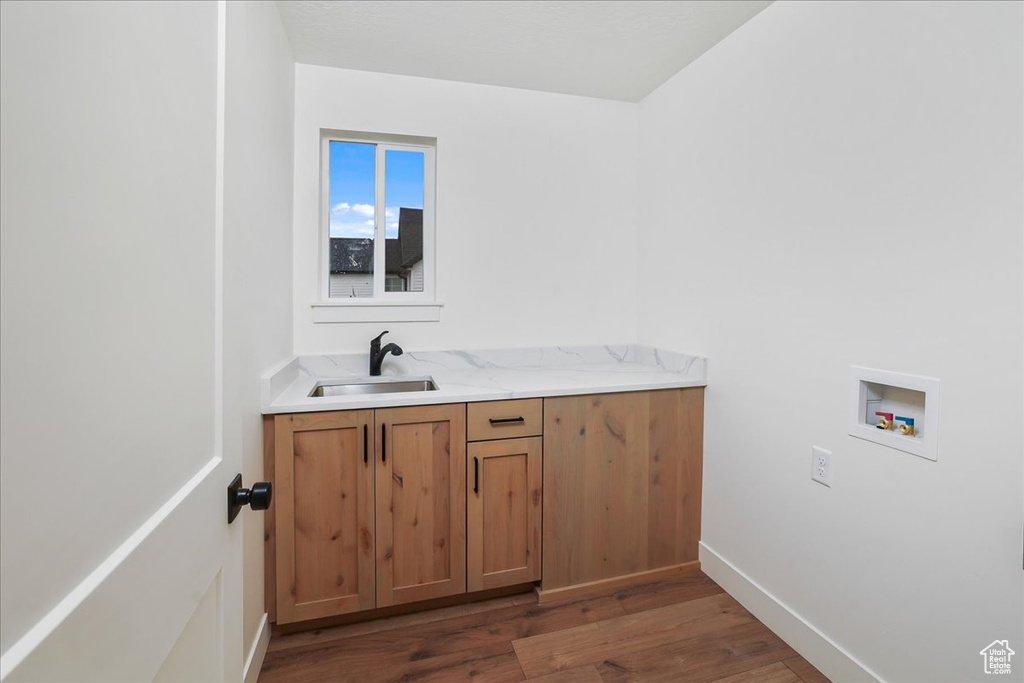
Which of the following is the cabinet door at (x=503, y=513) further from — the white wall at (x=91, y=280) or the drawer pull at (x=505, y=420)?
the white wall at (x=91, y=280)

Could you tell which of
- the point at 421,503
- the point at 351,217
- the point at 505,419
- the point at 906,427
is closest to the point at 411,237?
the point at 351,217

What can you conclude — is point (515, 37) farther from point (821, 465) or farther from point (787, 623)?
point (787, 623)

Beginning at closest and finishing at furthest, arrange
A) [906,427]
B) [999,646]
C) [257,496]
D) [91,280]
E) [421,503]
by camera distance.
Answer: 1. [91,280]
2. [257,496]
3. [999,646]
4. [906,427]
5. [421,503]

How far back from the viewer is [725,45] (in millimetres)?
2119

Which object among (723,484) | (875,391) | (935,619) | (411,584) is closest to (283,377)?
(411,584)

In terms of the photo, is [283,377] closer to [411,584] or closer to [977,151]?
[411,584]

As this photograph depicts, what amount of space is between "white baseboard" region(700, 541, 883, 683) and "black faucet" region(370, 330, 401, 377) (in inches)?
70.6

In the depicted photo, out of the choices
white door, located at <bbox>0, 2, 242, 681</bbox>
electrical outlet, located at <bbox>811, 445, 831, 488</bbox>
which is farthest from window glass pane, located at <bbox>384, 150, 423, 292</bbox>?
electrical outlet, located at <bbox>811, 445, 831, 488</bbox>

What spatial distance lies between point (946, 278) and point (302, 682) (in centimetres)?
236

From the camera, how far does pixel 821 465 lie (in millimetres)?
1688

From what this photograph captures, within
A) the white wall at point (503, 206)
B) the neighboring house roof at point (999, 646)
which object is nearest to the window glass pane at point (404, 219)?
the white wall at point (503, 206)

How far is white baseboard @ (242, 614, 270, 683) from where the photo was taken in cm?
154

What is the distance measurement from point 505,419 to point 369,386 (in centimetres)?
78

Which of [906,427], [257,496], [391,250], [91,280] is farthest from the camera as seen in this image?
[391,250]
